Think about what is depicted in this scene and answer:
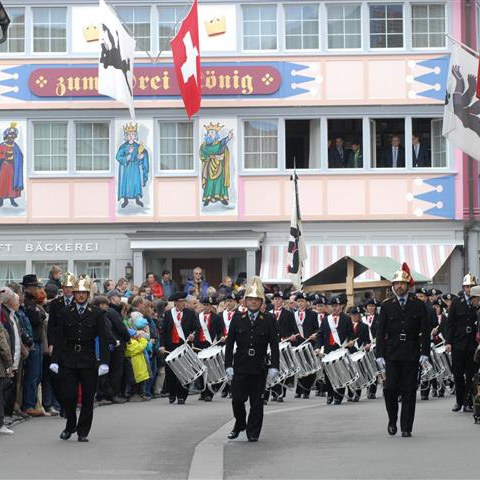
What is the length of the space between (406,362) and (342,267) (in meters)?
16.6

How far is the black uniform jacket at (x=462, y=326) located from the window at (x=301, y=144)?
Answer: 17375mm

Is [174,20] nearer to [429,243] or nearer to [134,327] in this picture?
[429,243]

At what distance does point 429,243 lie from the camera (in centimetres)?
3769

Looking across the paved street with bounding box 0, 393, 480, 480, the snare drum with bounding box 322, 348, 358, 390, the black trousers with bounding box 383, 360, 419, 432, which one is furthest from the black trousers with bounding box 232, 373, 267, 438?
the snare drum with bounding box 322, 348, 358, 390

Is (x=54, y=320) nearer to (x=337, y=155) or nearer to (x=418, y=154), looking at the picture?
(x=337, y=155)

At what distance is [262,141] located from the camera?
125 feet

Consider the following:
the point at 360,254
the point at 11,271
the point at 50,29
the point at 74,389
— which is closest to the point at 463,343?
the point at 74,389

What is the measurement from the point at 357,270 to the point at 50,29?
10.8 meters

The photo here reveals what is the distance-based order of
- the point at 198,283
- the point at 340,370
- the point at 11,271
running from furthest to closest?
the point at 11,271
the point at 198,283
the point at 340,370

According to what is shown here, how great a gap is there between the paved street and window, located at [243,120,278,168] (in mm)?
17800

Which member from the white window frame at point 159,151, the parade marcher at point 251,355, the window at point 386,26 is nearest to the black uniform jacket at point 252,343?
the parade marcher at point 251,355

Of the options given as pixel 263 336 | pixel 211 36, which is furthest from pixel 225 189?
pixel 263 336

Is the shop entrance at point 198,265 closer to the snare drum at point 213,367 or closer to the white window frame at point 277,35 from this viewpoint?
the white window frame at point 277,35

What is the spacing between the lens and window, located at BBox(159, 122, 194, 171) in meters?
38.1
